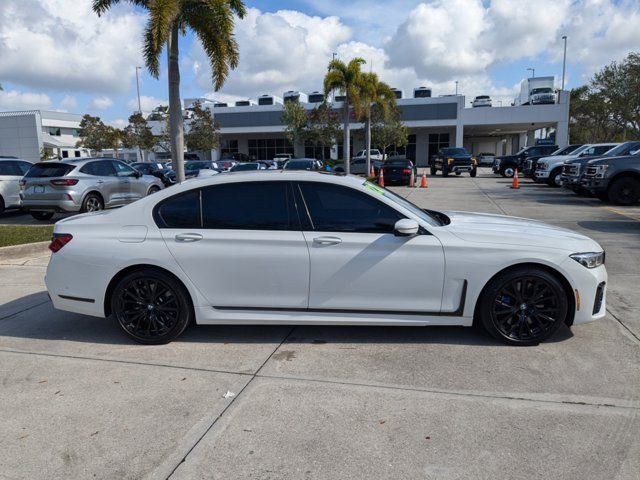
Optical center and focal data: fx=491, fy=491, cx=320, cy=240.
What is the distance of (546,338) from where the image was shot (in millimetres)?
4355

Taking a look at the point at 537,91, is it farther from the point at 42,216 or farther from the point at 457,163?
the point at 42,216

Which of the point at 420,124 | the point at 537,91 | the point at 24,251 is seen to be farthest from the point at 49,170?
the point at 537,91

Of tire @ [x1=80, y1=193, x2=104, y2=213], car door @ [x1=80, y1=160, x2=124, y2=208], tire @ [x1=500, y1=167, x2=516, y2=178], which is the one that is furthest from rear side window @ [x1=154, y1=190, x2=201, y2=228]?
tire @ [x1=500, y1=167, x2=516, y2=178]

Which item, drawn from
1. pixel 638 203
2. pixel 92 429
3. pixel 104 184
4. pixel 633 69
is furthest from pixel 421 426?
pixel 633 69

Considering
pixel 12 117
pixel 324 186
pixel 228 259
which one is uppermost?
pixel 12 117

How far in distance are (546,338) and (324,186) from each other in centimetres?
239

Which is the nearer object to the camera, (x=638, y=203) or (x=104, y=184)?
(x=104, y=184)

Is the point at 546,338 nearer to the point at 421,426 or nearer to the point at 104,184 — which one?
the point at 421,426

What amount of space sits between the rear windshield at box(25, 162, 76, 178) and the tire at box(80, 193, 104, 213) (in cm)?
79

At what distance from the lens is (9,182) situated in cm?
1352

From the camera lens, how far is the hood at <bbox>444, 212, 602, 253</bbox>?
430 centimetres

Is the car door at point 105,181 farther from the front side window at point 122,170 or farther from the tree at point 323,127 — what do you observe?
the tree at point 323,127

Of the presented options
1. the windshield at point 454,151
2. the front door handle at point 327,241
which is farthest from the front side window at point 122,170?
the windshield at point 454,151

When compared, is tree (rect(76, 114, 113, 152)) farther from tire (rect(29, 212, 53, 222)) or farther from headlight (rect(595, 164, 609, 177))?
headlight (rect(595, 164, 609, 177))
